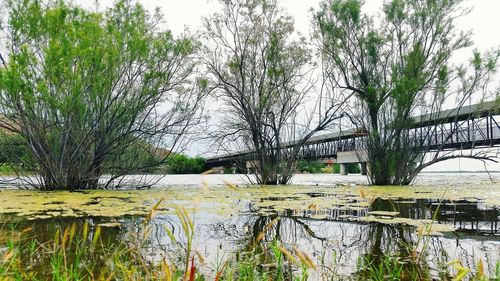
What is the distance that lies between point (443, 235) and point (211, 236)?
6.47 feet

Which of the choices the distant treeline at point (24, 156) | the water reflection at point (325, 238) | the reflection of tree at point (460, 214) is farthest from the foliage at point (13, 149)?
the reflection of tree at point (460, 214)

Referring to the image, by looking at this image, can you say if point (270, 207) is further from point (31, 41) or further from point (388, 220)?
point (31, 41)

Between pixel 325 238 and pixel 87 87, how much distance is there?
18.3 ft

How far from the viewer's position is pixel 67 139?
26.5 ft

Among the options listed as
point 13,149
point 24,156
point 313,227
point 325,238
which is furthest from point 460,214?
point 13,149

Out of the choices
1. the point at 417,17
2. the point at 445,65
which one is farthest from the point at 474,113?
the point at 417,17

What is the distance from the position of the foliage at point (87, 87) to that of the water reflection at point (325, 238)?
3.53 meters

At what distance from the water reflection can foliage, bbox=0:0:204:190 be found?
3.53 meters

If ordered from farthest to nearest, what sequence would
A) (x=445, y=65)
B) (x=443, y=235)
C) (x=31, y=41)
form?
(x=445, y=65)
(x=31, y=41)
(x=443, y=235)

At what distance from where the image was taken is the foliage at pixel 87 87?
6965 millimetres

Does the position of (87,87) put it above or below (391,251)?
above

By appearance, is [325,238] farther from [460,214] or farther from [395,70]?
[395,70]

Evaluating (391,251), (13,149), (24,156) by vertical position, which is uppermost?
(13,149)

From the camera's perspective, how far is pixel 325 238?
3438 mm
